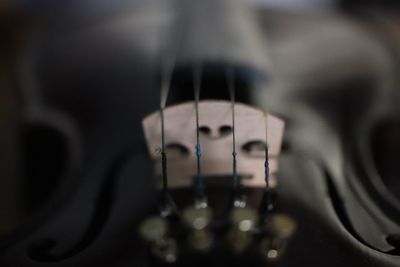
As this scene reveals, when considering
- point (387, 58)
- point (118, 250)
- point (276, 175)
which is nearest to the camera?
point (118, 250)

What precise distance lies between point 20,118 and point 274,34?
0.49m

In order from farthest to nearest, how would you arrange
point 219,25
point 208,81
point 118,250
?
point 219,25 < point 208,81 < point 118,250

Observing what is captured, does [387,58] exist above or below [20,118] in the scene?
above

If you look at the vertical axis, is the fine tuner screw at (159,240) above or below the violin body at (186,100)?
below

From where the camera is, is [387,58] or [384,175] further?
[387,58]

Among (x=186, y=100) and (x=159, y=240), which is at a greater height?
(x=186, y=100)

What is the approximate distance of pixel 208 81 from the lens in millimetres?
854

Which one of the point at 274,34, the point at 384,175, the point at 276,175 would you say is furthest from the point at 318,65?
the point at 276,175

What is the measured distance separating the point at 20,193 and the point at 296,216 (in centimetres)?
44

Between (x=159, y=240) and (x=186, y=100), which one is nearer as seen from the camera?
(x=159, y=240)

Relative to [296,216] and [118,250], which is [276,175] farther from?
[118,250]

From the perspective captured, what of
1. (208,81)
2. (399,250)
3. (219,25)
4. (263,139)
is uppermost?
(219,25)

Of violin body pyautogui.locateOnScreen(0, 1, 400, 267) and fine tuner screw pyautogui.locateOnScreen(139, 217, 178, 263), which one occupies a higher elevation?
violin body pyautogui.locateOnScreen(0, 1, 400, 267)

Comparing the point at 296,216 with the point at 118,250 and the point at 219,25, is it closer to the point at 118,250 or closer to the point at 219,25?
the point at 118,250
